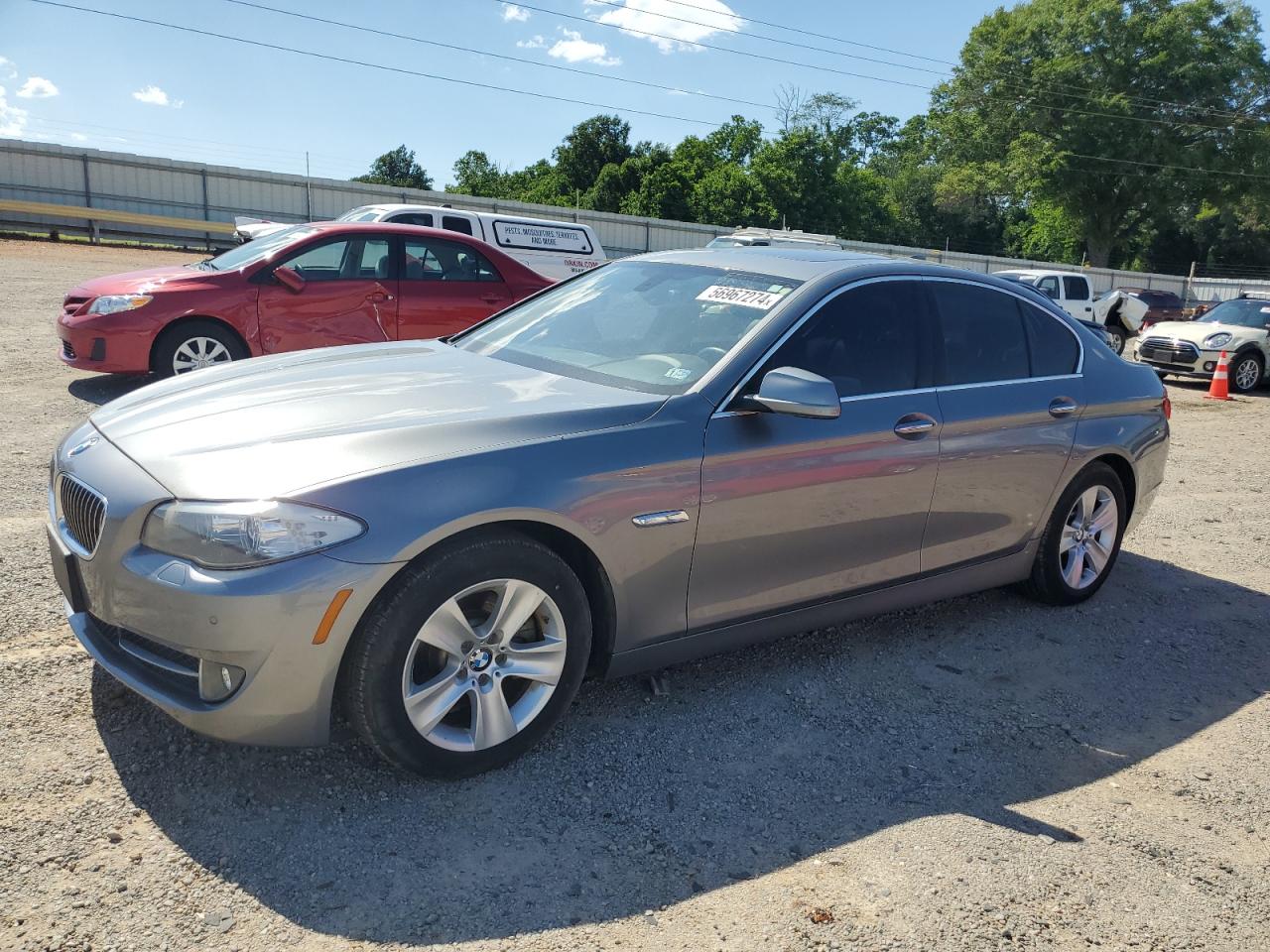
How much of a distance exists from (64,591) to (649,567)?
1.86m

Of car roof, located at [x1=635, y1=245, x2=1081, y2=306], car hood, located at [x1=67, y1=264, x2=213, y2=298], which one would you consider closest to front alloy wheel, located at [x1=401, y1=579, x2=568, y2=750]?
car roof, located at [x1=635, y1=245, x2=1081, y2=306]

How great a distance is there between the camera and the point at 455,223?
15.5 metres

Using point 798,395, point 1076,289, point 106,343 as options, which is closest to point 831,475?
point 798,395

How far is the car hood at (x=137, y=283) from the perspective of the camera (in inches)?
314

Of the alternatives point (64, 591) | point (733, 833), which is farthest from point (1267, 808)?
point (64, 591)

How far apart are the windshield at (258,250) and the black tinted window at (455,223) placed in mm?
6467

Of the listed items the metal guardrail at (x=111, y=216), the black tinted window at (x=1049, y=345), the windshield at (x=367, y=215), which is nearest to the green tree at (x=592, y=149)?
the metal guardrail at (x=111, y=216)

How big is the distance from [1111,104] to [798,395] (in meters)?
52.2

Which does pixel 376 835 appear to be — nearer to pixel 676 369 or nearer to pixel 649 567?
pixel 649 567

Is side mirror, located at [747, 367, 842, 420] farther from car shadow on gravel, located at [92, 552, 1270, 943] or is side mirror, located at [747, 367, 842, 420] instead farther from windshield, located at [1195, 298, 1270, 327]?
windshield, located at [1195, 298, 1270, 327]

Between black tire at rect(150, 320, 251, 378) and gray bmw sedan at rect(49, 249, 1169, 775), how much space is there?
4.45 metres

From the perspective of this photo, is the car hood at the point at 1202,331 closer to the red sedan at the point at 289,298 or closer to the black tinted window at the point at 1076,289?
the black tinted window at the point at 1076,289

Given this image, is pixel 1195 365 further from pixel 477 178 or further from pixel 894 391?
pixel 477 178

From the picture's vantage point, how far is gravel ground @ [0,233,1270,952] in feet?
8.27
